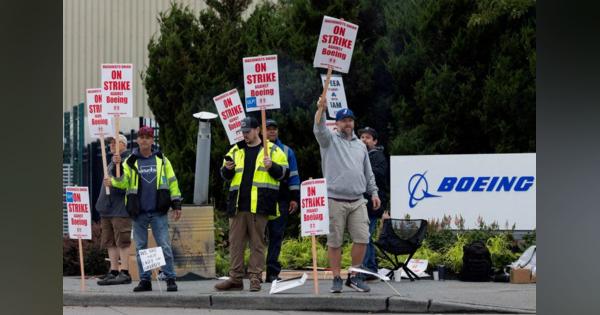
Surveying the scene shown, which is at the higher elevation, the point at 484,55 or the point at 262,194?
the point at 484,55

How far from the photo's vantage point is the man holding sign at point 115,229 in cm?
1287

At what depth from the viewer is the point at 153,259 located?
12.3 m

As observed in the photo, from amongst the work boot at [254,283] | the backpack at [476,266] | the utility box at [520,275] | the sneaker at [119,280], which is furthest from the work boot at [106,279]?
the utility box at [520,275]

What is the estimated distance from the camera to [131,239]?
13.5 m

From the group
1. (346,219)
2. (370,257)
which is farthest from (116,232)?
(370,257)

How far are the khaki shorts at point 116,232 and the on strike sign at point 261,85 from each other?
1698mm

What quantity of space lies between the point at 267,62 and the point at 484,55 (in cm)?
413

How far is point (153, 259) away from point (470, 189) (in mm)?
4036

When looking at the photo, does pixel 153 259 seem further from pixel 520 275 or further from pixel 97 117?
pixel 520 275

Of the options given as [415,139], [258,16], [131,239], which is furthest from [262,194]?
[258,16]

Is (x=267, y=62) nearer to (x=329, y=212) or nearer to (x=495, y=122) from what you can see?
(x=329, y=212)

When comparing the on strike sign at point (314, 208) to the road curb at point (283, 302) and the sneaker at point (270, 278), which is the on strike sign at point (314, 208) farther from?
the sneaker at point (270, 278)

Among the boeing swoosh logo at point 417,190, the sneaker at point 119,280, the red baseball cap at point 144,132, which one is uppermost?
the red baseball cap at point 144,132
